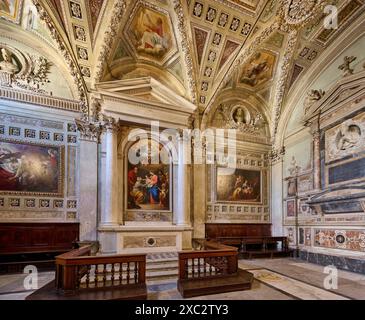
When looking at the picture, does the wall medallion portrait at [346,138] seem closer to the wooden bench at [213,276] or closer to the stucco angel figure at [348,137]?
the stucco angel figure at [348,137]

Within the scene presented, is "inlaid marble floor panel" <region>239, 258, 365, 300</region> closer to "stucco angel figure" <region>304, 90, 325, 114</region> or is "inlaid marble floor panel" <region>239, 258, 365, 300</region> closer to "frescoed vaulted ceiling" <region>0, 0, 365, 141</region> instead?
"stucco angel figure" <region>304, 90, 325, 114</region>

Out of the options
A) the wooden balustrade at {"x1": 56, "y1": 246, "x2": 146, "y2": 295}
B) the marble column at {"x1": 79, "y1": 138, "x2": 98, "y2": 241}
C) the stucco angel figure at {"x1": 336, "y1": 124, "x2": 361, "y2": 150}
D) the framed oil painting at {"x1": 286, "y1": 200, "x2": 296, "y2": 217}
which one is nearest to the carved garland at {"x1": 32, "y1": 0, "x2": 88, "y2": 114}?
the marble column at {"x1": 79, "y1": 138, "x2": 98, "y2": 241}

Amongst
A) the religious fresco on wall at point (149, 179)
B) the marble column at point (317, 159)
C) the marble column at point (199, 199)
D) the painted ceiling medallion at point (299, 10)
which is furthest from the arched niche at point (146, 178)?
the painted ceiling medallion at point (299, 10)

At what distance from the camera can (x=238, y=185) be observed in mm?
10773

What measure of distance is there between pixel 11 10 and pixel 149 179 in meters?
6.98

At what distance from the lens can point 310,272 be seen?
7.12 m

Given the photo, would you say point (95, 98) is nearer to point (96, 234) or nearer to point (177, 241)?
point (96, 234)

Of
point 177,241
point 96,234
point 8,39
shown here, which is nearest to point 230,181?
point 177,241

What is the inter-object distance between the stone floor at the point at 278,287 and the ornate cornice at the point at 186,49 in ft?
22.4

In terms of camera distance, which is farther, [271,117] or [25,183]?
[271,117]

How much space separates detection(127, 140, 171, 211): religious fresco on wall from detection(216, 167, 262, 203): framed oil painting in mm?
2420

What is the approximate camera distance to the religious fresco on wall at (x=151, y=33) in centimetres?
818

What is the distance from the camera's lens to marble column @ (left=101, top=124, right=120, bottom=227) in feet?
26.6

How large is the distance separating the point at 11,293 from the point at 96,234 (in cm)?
312
